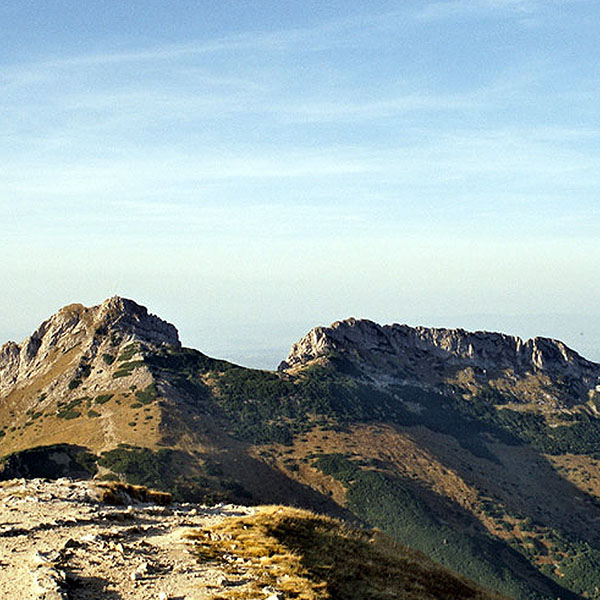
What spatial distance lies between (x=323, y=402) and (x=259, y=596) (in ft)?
565

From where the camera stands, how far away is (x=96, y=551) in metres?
27.3

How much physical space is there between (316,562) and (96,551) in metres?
9.36

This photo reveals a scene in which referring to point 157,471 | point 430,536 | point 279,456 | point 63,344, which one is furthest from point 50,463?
point 430,536

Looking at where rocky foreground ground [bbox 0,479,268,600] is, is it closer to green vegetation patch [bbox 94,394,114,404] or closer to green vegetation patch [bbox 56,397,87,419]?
green vegetation patch [bbox 56,397,87,419]

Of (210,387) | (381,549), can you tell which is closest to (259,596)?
(381,549)

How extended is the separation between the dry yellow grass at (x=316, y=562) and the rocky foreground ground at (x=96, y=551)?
1.04 m

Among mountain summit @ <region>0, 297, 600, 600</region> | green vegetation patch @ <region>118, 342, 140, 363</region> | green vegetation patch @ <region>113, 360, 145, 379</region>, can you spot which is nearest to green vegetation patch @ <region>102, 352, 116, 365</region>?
mountain summit @ <region>0, 297, 600, 600</region>

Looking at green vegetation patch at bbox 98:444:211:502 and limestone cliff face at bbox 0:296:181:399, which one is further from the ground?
limestone cliff face at bbox 0:296:181:399

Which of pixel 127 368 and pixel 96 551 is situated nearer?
pixel 96 551

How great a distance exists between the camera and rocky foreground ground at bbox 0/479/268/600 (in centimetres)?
2319

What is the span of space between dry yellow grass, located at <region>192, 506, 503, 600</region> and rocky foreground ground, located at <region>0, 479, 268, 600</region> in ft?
3.42

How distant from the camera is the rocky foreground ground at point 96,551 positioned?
23.2 meters

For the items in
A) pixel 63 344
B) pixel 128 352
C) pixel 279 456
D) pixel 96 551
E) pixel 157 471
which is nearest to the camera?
pixel 96 551

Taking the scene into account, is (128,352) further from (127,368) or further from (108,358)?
(127,368)
